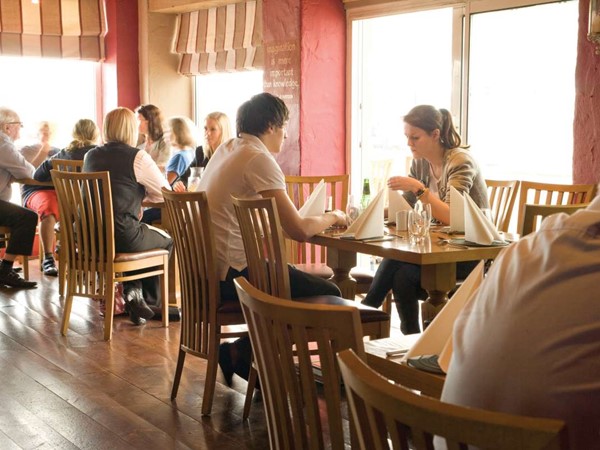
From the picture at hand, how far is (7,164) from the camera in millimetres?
6387

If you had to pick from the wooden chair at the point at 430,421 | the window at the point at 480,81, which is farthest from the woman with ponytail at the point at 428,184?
the wooden chair at the point at 430,421

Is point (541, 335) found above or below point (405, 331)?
above

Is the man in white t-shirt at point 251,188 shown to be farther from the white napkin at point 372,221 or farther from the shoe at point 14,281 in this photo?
the shoe at point 14,281

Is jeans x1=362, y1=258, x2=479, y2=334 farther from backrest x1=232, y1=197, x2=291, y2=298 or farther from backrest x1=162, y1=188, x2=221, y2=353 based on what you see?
backrest x1=162, y1=188, x2=221, y2=353

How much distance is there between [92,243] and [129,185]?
16.1 inches

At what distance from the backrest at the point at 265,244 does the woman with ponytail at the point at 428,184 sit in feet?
2.78

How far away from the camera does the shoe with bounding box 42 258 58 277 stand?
668 cm

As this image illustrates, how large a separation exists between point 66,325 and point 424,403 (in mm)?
4177

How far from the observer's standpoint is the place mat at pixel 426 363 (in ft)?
6.01

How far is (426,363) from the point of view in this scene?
1.87m

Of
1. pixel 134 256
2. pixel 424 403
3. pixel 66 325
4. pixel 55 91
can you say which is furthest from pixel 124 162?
pixel 424 403

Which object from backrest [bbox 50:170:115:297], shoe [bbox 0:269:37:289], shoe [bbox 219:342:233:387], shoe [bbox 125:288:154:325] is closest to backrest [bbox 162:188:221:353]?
shoe [bbox 219:342:233:387]

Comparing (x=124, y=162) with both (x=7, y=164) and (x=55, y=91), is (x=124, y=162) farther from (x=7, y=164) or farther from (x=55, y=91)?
(x=55, y=91)

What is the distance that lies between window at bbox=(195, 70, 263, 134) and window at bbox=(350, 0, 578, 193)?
4.42ft
